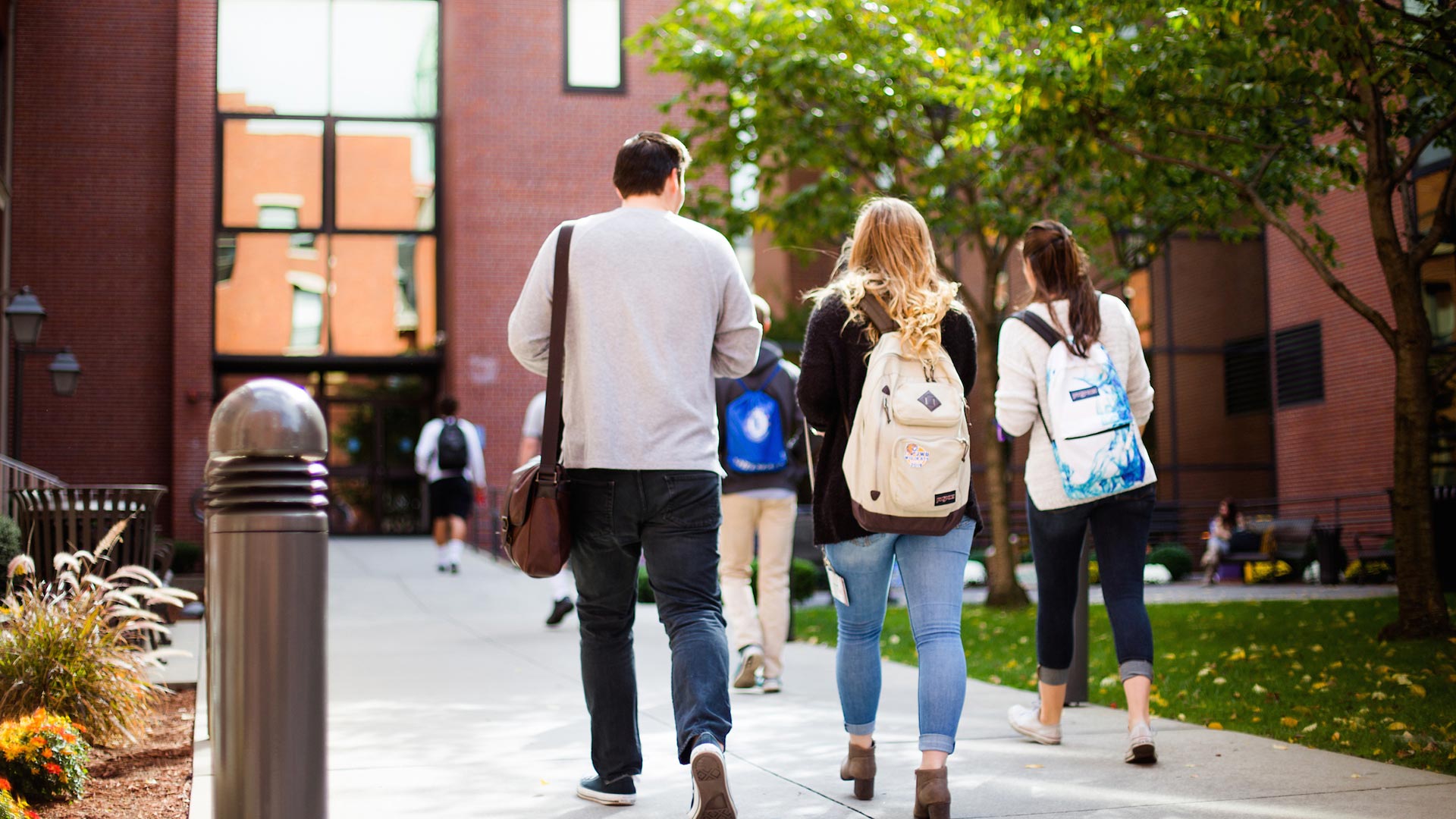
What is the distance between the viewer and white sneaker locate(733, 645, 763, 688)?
22.4 feet

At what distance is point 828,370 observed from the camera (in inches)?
165

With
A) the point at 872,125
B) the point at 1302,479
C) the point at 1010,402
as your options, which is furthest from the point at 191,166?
the point at 1010,402

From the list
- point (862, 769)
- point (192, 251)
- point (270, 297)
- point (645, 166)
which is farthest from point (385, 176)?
point (862, 769)

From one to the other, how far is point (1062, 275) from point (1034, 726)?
5.74 ft

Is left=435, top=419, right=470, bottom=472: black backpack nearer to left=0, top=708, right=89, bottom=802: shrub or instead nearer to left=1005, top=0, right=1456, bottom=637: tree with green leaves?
left=1005, top=0, right=1456, bottom=637: tree with green leaves

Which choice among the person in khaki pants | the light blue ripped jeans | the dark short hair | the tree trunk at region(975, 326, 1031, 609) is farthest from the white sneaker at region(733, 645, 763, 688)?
the tree trunk at region(975, 326, 1031, 609)

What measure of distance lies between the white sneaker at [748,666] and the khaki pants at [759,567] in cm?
4

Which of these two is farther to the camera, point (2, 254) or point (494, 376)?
point (494, 376)

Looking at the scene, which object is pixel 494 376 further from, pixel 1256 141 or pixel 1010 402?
pixel 1010 402

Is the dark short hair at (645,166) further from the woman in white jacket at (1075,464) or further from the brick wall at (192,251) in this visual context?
the brick wall at (192,251)

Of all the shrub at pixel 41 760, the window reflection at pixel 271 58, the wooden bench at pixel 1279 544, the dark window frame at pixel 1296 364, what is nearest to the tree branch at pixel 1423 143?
the shrub at pixel 41 760

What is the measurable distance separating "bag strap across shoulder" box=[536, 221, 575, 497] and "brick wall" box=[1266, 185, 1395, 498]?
17.6 m

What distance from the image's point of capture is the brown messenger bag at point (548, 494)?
12.7 feet

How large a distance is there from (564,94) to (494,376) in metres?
5.44
